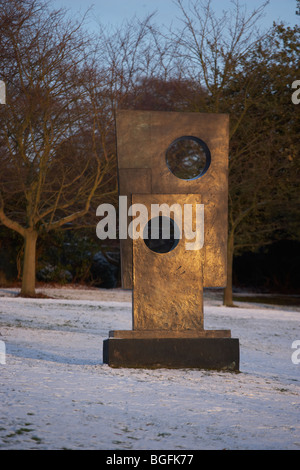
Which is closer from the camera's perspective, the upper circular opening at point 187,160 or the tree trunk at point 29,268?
the tree trunk at point 29,268

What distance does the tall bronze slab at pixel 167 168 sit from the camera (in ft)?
24.4

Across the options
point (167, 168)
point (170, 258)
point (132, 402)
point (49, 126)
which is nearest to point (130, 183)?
point (167, 168)

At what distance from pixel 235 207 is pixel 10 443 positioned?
1645 cm

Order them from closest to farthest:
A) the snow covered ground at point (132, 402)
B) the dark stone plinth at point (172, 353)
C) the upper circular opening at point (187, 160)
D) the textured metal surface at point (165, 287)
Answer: the snow covered ground at point (132, 402) → the dark stone plinth at point (172, 353) → the textured metal surface at point (165, 287) → the upper circular opening at point (187, 160)

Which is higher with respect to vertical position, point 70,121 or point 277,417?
point 70,121

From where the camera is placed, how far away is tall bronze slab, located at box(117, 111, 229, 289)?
7434 mm

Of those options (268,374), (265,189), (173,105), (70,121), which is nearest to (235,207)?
(265,189)

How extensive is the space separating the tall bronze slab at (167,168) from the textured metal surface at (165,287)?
27 centimetres

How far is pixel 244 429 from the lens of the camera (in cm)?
483

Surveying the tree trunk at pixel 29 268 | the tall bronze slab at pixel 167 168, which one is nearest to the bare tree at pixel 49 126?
the tree trunk at pixel 29 268

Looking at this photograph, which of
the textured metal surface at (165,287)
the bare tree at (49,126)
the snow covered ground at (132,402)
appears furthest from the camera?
the bare tree at (49,126)

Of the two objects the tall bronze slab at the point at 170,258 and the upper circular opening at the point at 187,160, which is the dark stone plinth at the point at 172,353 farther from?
the upper circular opening at the point at 187,160

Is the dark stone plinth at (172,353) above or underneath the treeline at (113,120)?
underneath

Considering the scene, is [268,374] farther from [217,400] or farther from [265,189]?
[265,189]
